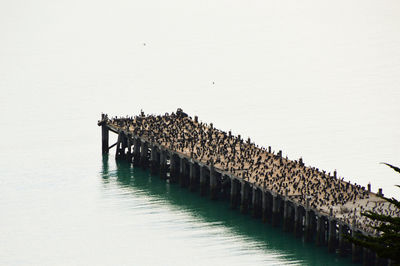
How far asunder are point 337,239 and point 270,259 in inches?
171

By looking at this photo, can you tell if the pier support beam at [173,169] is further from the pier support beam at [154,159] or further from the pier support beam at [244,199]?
the pier support beam at [244,199]

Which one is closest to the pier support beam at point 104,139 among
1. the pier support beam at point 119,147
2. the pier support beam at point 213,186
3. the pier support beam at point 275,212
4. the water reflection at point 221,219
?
the pier support beam at point 119,147

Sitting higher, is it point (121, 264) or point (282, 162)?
point (282, 162)

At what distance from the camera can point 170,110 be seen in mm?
127312

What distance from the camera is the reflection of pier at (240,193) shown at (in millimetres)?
68750

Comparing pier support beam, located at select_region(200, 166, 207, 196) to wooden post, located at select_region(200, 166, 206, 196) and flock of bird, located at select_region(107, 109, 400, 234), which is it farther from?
flock of bird, located at select_region(107, 109, 400, 234)

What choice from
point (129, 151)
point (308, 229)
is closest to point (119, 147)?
point (129, 151)

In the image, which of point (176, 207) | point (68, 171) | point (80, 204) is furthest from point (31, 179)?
point (176, 207)

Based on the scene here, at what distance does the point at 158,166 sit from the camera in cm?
9256

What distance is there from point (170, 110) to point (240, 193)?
47082mm

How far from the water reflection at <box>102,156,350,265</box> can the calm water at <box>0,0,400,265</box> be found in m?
0.13

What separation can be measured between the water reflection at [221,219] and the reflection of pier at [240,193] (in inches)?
23.6

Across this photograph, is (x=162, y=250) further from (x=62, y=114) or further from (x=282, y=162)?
(x=62, y=114)

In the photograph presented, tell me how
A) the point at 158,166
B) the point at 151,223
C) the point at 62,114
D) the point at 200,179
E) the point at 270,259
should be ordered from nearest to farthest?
the point at 270,259, the point at 151,223, the point at 200,179, the point at 158,166, the point at 62,114
